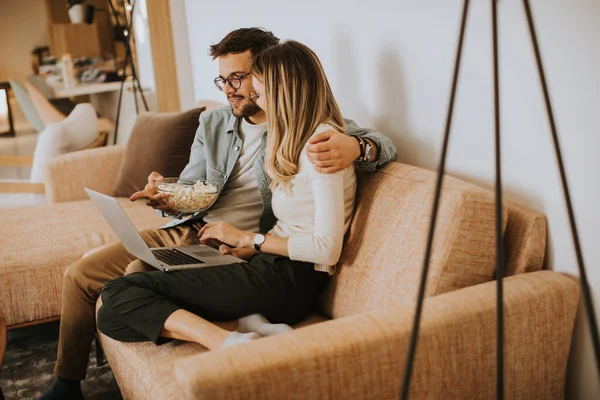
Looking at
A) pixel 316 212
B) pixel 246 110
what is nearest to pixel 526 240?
pixel 316 212

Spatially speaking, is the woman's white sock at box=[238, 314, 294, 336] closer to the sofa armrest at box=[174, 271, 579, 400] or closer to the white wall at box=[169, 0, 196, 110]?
the sofa armrest at box=[174, 271, 579, 400]

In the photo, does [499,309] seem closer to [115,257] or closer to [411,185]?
[411,185]

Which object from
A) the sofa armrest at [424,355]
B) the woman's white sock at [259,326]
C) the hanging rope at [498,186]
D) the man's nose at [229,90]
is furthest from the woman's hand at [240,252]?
the hanging rope at [498,186]

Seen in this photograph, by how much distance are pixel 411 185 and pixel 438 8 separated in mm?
473

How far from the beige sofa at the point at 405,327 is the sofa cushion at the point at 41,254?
21.0 inches

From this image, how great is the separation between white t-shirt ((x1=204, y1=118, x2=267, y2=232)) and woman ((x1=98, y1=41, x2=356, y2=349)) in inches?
13.4

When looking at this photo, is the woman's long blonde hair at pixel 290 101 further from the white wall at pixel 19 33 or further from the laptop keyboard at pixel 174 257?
the white wall at pixel 19 33

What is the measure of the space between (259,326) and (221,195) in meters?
0.66

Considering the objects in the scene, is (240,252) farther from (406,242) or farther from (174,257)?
(406,242)

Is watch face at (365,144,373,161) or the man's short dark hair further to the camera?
the man's short dark hair

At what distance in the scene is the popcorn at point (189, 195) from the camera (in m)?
1.90

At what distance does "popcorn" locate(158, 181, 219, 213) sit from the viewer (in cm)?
190

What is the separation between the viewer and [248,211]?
83.7 inches

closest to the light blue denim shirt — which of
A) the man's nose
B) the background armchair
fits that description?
the man's nose
